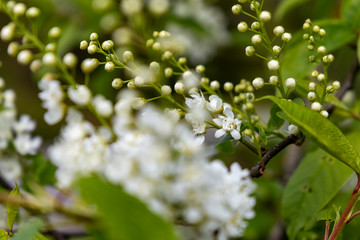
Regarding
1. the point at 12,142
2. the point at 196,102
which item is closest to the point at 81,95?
the point at 196,102

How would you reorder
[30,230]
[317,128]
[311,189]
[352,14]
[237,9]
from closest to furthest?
[30,230] → [317,128] → [237,9] → [311,189] → [352,14]

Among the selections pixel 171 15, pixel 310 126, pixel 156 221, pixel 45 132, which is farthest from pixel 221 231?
pixel 45 132

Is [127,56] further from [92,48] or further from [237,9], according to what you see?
[237,9]

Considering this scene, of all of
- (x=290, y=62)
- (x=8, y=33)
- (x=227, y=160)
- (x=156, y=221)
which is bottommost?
(x=156, y=221)

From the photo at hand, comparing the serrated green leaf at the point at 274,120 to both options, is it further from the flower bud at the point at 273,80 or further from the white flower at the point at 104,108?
the white flower at the point at 104,108

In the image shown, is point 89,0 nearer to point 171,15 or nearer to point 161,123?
point 171,15

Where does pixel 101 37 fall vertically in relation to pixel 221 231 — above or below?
above

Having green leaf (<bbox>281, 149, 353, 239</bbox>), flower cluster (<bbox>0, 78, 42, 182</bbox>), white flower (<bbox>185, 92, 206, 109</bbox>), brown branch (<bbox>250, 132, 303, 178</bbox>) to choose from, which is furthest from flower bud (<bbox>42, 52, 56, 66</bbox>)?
green leaf (<bbox>281, 149, 353, 239</bbox>)
